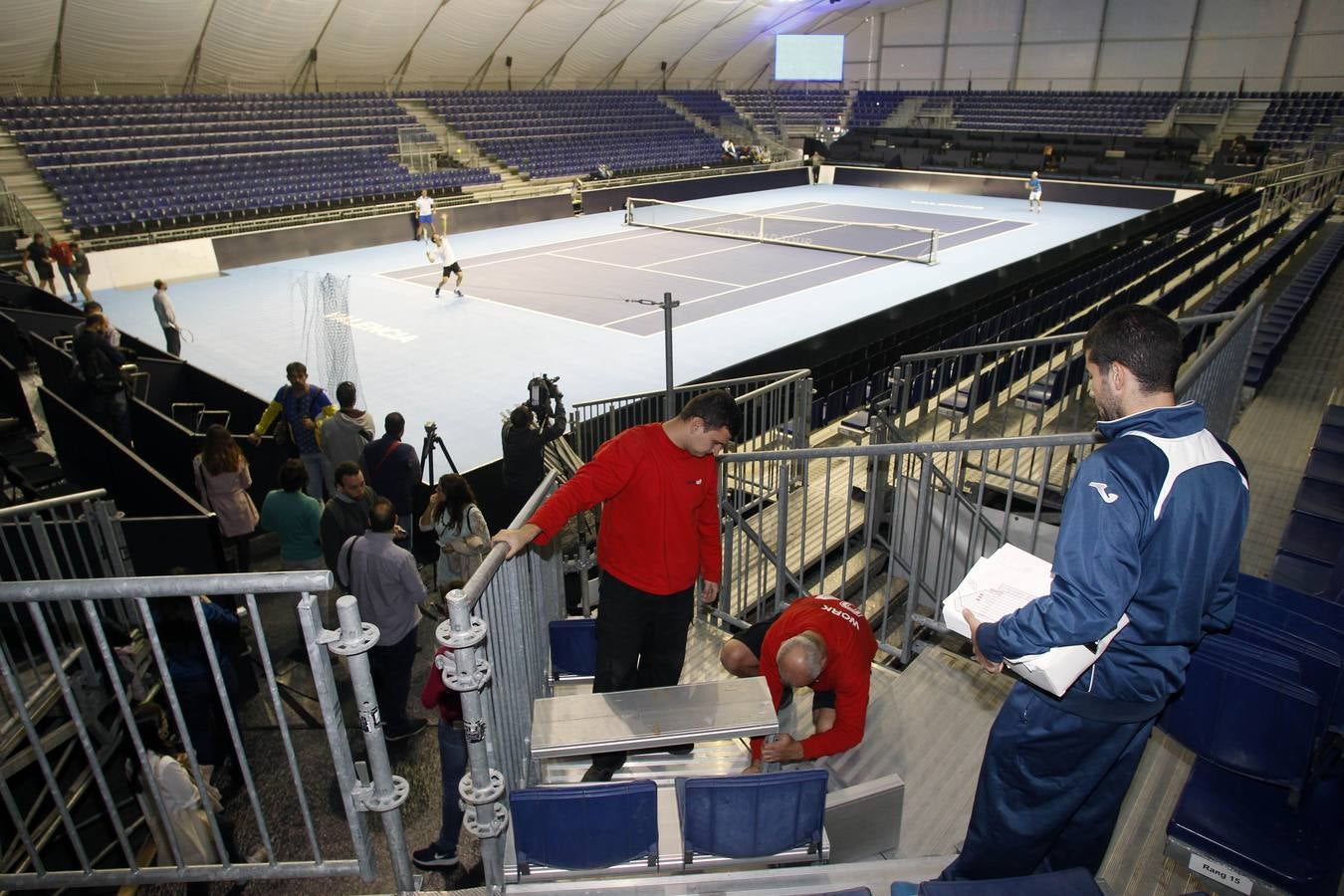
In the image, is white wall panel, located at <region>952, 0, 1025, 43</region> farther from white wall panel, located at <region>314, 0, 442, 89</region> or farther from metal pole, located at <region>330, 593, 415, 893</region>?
metal pole, located at <region>330, 593, 415, 893</region>

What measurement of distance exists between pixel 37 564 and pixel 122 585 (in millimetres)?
4760

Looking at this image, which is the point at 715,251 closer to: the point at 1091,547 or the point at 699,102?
the point at 1091,547

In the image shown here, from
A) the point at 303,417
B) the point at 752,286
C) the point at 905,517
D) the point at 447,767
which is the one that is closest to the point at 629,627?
the point at 447,767

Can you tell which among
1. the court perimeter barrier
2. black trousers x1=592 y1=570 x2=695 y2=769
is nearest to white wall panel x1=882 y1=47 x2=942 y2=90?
the court perimeter barrier

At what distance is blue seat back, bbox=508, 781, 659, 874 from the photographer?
8.86 ft

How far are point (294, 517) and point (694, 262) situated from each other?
16120 millimetres

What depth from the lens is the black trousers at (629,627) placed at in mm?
3752

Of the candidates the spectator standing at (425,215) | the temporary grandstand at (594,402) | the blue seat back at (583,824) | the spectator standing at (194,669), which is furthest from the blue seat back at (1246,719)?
the spectator standing at (425,215)

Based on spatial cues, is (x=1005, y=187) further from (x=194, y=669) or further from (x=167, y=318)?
(x=194, y=669)

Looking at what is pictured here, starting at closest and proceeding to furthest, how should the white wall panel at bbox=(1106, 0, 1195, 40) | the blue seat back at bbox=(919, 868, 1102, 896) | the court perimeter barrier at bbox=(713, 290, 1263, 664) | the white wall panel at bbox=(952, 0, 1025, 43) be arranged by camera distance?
the blue seat back at bbox=(919, 868, 1102, 896) → the court perimeter barrier at bbox=(713, 290, 1263, 664) → the white wall panel at bbox=(1106, 0, 1195, 40) → the white wall panel at bbox=(952, 0, 1025, 43)

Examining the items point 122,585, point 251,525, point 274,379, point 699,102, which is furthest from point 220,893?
point 699,102

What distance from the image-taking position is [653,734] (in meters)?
2.97

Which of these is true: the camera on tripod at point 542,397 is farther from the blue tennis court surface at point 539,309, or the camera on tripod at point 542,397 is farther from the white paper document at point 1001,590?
the white paper document at point 1001,590

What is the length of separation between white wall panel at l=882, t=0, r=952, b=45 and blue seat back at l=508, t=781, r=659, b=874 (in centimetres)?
5176
